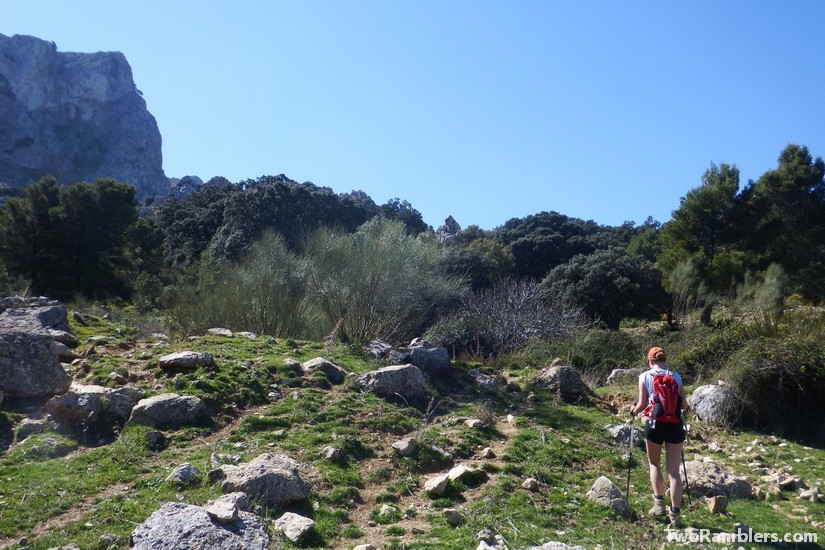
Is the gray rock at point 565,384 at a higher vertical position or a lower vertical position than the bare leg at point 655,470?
lower

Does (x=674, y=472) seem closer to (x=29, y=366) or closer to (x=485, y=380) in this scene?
(x=485, y=380)

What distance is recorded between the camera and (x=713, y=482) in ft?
22.4

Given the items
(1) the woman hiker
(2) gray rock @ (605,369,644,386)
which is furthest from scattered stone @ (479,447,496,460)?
(2) gray rock @ (605,369,644,386)

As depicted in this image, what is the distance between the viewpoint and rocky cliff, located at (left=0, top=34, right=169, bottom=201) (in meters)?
73.5

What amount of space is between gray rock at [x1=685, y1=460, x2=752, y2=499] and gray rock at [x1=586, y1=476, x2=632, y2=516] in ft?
3.16

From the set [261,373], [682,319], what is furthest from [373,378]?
[682,319]

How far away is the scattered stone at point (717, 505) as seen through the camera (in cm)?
629

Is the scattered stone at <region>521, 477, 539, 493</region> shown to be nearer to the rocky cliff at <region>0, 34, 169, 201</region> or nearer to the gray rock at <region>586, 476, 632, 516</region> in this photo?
the gray rock at <region>586, 476, 632, 516</region>

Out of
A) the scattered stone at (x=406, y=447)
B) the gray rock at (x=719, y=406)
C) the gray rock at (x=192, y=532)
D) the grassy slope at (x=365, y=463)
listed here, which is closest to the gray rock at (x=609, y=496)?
the grassy slope at (x=365, y=463)

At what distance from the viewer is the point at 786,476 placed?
7695 mm

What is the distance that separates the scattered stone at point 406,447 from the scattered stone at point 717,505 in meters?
3.19

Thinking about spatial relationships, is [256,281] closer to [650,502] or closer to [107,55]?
[650,502]

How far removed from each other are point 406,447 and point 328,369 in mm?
3131

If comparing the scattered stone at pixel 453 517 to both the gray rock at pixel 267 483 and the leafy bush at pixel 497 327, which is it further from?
the leafy bush at pixel 497 327
